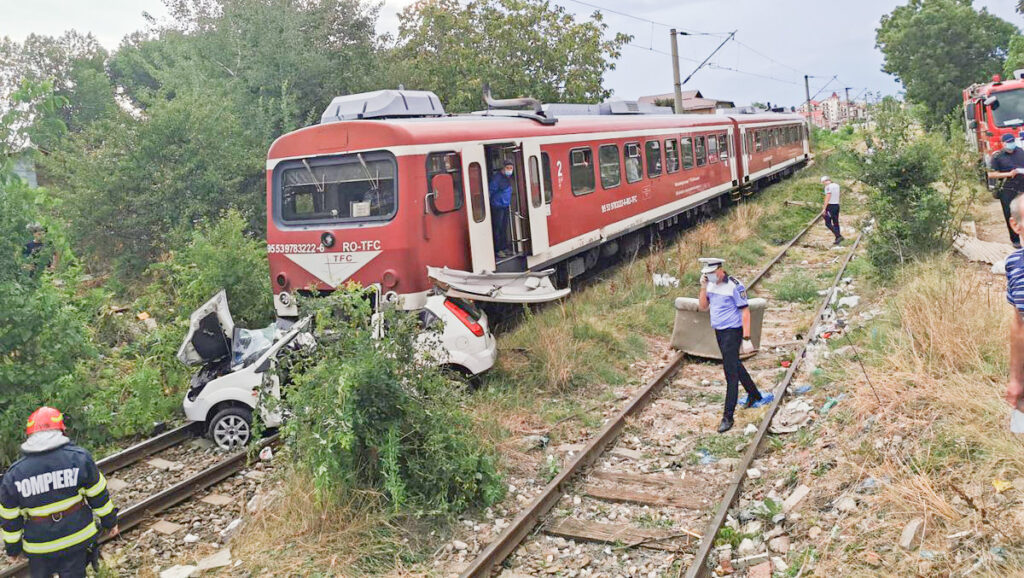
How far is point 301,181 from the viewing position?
32.0 feet

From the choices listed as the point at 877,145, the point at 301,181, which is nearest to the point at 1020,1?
the point at 877,145

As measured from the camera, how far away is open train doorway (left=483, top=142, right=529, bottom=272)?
10539mm

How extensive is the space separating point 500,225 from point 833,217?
28.9 feet

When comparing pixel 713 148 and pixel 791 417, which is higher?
pixel 713 148

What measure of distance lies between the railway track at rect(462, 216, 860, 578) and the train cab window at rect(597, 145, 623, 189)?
5.73 metres

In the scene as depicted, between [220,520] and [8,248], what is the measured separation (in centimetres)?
373

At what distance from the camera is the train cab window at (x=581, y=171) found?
12.4 m

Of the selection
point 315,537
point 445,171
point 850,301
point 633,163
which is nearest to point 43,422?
point 315,537

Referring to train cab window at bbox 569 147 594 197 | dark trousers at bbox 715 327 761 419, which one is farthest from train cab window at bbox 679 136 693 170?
dark trousers at bbox 715 327 761 419

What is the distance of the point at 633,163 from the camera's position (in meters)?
14.9

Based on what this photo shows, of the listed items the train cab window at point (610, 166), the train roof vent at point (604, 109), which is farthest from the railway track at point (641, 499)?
the train roof vent at point (604, 109)

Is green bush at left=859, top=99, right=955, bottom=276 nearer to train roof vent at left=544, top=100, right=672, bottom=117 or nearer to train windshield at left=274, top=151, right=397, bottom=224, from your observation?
train roof vent at left=544, top=100, right=672, bottom=117

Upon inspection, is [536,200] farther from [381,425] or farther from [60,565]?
[60,565]

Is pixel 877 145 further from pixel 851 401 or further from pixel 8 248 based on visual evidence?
pixel 8 248
